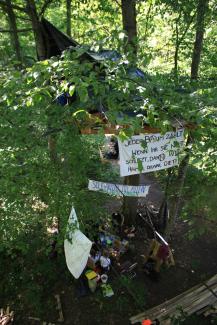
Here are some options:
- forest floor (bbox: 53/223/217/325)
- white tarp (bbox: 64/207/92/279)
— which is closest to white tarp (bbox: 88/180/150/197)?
white tarp (bbox: 64/207/92/279)

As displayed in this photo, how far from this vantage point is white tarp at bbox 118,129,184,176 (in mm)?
4344

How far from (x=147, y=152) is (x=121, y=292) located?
11.9ft

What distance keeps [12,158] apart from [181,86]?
281cm

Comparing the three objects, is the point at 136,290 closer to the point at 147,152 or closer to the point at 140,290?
the point at 140,290

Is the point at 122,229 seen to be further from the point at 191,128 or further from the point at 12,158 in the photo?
the point at 191,128

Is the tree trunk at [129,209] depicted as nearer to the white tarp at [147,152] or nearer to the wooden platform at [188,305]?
the wooden platform at [188,305]

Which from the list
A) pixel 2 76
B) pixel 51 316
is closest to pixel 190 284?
pixel 51 316

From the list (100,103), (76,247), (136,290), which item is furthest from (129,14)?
(136,290)

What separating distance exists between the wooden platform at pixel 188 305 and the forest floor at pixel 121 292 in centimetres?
22

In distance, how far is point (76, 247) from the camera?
14.6 feet

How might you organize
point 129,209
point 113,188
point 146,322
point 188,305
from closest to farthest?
1. point 113,188
2. point 146,322
3. point 188,305
4. point 129,209

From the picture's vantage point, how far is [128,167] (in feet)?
14.5

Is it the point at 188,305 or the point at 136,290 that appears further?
the point at 136,290

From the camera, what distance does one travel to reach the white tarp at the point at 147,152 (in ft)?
14.3
